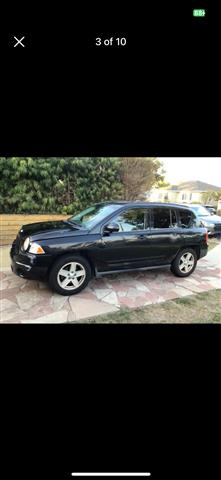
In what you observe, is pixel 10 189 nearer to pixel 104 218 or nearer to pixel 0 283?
pixel 0 283

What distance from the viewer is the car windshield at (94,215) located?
12.4ft

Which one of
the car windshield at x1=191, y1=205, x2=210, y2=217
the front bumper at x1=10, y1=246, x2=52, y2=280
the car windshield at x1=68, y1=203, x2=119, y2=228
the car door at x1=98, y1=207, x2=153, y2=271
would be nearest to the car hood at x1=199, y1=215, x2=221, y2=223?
the car windshield at x1=191, y1=205, x2=210, y2=217

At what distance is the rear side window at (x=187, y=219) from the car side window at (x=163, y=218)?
166 millimetres

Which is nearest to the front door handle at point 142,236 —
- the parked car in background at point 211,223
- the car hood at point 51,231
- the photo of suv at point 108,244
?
the photo of suv at point 108,244

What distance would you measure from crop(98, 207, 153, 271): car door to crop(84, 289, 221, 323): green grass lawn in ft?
2.61

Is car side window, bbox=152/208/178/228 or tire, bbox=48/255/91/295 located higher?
car side window, bbox=152/208/178/228

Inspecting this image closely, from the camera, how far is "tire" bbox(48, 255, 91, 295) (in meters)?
3.38

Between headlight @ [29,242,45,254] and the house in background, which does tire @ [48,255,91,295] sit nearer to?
headlight @ [29,242,45,254]

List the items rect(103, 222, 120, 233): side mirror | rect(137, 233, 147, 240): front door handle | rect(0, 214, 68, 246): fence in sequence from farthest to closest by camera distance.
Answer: rect(0, 214, 68, 246): fence
rect(137, 233, 147, 240): front door handle
rect(103, 222, 120, 233): side mirror

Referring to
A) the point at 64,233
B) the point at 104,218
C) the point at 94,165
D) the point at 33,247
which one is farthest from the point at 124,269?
the point at 94,165

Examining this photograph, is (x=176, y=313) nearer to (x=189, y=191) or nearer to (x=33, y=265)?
(x=33, y=265)

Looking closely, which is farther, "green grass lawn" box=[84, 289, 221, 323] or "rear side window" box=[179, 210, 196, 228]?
"rear side window" box=[179, 210, 196, 228]
